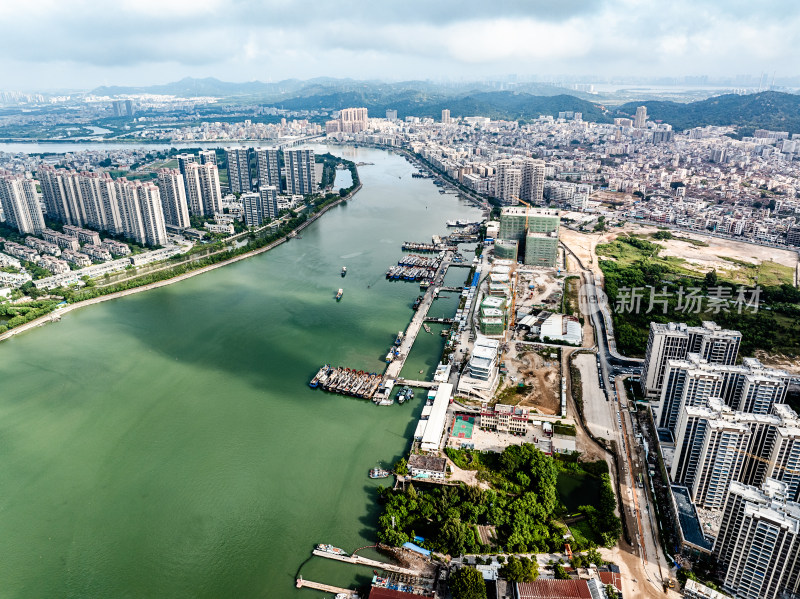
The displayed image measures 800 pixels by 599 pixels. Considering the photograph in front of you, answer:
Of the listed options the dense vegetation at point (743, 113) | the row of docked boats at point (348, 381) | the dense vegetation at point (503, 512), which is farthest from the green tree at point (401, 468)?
the dense vegetation at point (743, 113)

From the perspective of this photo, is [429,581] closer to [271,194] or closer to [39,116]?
[271,194]

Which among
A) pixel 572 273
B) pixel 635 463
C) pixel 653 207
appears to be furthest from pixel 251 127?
pixel 635 463

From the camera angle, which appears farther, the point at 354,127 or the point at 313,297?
the point at 354,127

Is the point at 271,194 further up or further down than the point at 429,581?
further up

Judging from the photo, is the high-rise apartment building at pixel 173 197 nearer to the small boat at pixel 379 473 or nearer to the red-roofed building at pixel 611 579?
the small boat at pixel 379 473

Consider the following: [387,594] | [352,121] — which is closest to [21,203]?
[387,594]

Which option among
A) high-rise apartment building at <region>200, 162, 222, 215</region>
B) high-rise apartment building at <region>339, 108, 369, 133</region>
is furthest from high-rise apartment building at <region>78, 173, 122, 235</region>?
high-rise apartment building at <region>339, 108, 369, 133</region>

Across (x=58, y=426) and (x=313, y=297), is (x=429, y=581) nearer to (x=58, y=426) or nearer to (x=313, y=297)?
(x=58, y=426)

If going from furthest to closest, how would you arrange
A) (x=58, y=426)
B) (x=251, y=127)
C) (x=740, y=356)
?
(x=251, y=127) < (x=740, y=356) < (x=58, y=426)

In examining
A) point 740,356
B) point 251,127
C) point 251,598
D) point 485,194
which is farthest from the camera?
point 251,127

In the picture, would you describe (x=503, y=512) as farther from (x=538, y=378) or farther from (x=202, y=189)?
(x=202, y=189)
